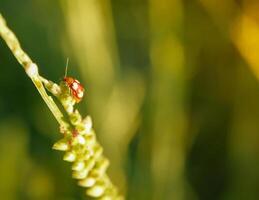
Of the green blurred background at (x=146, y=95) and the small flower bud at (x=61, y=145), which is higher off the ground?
the green blurred background at (x=146, y=95)

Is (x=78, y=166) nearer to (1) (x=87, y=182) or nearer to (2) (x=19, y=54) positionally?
(1) (x=87, y=182)

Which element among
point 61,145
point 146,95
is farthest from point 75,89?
point 146,95

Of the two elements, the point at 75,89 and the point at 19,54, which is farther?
the point at 75,89

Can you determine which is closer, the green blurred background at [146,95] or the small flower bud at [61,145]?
the small flower bud at [61,145]

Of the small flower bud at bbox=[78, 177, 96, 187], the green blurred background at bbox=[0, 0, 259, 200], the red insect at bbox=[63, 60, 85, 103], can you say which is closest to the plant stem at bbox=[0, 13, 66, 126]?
the red insect at bbox=[63, 60, 85, 103]

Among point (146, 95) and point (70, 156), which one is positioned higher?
point (146, 95)

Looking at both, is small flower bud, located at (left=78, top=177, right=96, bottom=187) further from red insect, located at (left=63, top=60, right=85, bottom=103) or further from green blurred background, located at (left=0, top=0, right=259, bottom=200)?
green blurred background, located at (left=0, top=0, right=259, bottom=200)

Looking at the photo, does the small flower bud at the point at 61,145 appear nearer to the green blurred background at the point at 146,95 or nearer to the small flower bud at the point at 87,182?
the small flower bud at the point at 87,182

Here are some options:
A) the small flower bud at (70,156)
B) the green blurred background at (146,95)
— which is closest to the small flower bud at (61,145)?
the small flower bud at (70,156)

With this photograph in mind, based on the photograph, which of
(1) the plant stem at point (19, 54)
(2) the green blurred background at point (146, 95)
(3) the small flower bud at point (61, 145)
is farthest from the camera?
(2) the green blurred background at point (146, 95)
